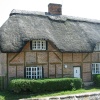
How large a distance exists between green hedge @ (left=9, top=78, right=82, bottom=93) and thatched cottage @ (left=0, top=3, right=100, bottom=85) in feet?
5.96

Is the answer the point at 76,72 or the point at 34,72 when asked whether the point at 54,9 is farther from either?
the point at 34,72

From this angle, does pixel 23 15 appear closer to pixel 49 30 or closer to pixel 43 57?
pixel 49 30

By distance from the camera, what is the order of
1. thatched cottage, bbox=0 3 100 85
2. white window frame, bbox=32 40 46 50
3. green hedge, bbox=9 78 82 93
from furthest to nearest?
white window frame, bbox=32 40 46 50 < thatched cottage, bbox=0 3 100 85 < green hedge, bbox=9 78 82 93

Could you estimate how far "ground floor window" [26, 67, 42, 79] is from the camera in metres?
18.4

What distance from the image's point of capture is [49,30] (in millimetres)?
20312

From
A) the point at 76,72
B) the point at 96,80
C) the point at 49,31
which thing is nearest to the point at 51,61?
the point at 49,31

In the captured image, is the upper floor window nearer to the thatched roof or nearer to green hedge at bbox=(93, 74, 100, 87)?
the thatched roof

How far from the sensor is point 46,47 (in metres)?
19.1

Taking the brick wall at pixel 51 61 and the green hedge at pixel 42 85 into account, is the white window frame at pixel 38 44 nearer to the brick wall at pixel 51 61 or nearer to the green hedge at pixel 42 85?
the brick wall at pixel 51 61

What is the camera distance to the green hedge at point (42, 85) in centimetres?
1599

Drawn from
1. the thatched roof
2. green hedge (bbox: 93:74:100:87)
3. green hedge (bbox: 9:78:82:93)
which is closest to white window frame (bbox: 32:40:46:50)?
the thatched roof

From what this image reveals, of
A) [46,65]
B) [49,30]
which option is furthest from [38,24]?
[46,65]

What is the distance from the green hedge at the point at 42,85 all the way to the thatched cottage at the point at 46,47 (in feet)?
5.96

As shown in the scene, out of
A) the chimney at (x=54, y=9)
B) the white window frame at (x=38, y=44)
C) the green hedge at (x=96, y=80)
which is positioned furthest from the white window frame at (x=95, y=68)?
the chimney at (x=54, y=9)
